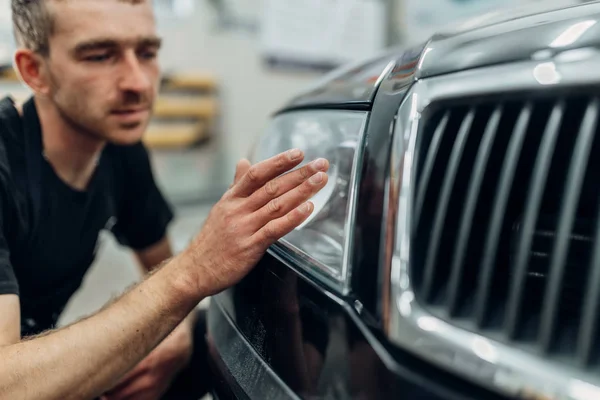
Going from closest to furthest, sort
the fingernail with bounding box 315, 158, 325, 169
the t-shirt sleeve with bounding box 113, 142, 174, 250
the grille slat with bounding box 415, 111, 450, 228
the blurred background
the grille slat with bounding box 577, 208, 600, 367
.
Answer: the grille slat with bounding box 577, 208, 600, 367
the grille slat with bounding box 415, 111, 450, 228
the fingernail with bounding box 315, 158, 325, 169
the t-shirt sleeve with bounding box 113, 142, 174, 250
the blurred background

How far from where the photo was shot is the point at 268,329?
0.64 m

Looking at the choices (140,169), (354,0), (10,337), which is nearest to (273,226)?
(10,337)

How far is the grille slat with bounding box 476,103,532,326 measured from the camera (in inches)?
17.3

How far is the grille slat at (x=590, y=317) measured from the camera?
39cm

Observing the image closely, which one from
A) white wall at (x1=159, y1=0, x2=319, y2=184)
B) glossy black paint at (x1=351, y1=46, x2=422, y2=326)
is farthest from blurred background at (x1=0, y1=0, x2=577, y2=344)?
glossy black paint at (x1=351, y1=46, x2=422, y2=326)

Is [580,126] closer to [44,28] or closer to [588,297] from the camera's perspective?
[588,297]

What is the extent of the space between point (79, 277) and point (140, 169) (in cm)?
35

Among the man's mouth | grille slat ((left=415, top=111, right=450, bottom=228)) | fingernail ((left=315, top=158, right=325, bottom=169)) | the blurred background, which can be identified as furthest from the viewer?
the blurred background

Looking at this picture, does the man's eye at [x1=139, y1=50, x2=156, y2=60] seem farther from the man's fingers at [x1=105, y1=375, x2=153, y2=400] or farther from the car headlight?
the man's fingers at [x1=105, y1=375, x2=153, y2=400]

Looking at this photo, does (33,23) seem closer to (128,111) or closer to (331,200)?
(128,111)

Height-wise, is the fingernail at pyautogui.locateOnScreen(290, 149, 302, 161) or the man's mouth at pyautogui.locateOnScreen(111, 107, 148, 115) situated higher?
the man's mouth at pyautogui.locateOnScreen(111, 107, 148, 115)

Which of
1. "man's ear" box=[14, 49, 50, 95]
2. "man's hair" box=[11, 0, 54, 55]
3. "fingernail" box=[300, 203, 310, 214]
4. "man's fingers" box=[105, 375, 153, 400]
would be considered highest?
"man's hair" box=[11, 0, 54, 55]

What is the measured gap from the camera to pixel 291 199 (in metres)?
0.66

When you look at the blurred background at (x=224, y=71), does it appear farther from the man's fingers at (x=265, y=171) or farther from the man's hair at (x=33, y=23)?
the man's fingers at (x=265, y=171)
